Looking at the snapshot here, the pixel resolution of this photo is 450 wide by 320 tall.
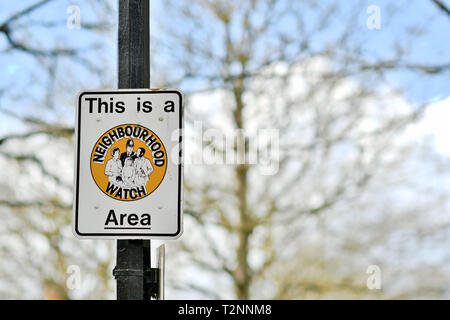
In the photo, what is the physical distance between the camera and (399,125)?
4227mm

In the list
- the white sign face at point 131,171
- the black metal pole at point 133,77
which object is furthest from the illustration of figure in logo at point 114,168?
the black metal pole at point 133,77

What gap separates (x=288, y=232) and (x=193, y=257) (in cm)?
72

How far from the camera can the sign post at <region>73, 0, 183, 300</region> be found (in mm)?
1119

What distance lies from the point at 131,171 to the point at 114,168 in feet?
0.12

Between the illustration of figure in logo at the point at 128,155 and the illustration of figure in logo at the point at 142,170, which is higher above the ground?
the illustration of figure in logo at the point at 128,155

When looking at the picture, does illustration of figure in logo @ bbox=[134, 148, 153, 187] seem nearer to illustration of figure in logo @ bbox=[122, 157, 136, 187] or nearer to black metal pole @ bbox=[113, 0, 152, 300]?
illustration of figure in logo @ bbox=[122, 157, 136, 187]

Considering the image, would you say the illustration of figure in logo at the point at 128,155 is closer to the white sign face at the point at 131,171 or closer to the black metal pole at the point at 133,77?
the white sign face at the point at 131,171

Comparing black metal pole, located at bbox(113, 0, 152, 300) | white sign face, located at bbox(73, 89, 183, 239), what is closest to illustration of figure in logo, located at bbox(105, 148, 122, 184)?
white sign face, located at bbox(73, 89, 183, 239)

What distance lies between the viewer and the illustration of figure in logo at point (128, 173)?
112 centimetres

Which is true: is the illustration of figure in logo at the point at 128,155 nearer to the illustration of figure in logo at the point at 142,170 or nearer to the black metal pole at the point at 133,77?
the illustration of figure in logo at the point at 142,170

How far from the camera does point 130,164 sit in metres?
1.12

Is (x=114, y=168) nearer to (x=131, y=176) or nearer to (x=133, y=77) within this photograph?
(x=131, y=176)

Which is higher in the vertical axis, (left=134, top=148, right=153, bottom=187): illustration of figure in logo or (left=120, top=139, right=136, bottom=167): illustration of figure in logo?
(left=120, top=139, right=136, bottom=167): illustration of figure in logo
